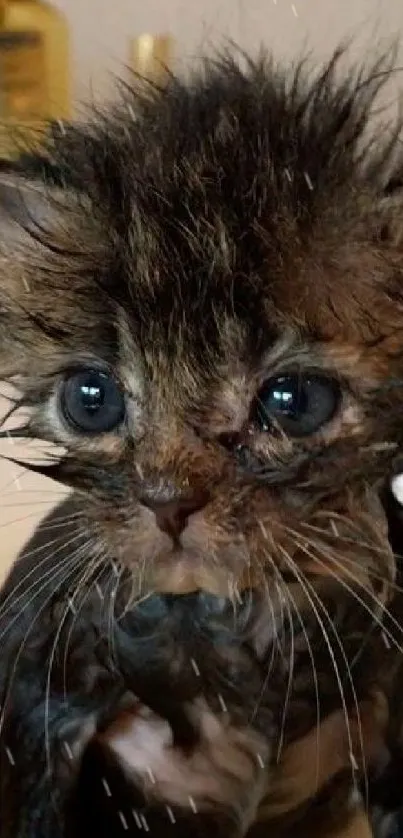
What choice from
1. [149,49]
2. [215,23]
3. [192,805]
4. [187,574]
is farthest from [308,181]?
[215,23]

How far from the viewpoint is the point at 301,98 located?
0.49 m

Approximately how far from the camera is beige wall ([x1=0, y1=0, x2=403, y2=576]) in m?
0.92

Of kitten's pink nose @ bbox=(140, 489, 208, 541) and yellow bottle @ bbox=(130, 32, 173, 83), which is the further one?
yellow bottle @ bbox=(130, 32, 173, 83)

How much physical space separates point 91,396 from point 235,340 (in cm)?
7

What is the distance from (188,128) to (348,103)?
62 mm

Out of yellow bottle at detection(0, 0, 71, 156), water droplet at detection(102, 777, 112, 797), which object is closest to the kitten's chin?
water droplet at detection(102, 777, 112, 797)

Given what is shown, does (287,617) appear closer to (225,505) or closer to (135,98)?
(225,505)

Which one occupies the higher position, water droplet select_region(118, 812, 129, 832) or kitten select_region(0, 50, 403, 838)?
kitten select_region(0, 50, 403, 838)

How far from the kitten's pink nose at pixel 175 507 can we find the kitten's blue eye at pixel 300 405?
0.04 meters

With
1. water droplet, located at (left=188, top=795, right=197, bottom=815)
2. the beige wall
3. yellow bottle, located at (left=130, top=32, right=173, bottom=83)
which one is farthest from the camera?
the beige wall

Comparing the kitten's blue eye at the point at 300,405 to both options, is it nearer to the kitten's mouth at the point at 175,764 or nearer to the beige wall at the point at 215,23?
the kitten's mouth at the point at 175,764

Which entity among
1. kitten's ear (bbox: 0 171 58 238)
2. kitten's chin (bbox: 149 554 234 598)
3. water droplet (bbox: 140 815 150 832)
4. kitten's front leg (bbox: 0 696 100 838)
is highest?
kitten's ear (bbox: 0 171 58 238)

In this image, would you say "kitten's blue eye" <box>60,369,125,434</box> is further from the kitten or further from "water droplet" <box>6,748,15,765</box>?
"water droplet" <box>6,748,15,765</box>

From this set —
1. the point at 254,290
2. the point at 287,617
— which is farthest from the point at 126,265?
the point at 287,617
